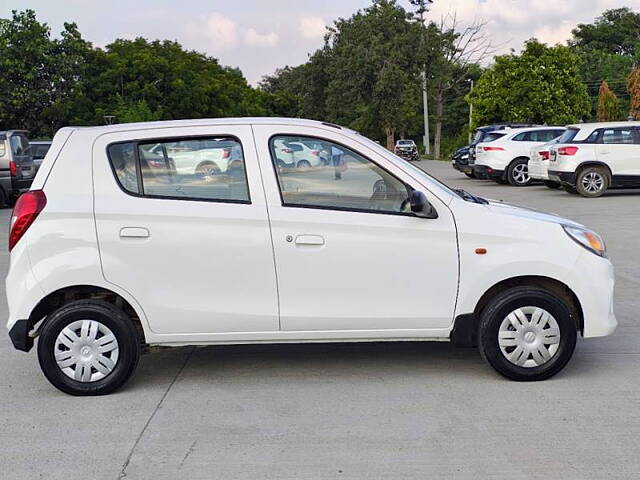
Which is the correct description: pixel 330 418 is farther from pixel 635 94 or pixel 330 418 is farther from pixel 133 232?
pixel 635 94

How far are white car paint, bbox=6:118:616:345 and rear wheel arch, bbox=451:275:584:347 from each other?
67mm

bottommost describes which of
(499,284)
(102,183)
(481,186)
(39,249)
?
(481,186)

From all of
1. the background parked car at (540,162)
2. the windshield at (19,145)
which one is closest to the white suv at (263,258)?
the background parked car at (540,162)

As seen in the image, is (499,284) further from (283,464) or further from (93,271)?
(93,271)

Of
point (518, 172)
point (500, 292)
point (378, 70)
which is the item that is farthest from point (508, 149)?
point (378, 70)

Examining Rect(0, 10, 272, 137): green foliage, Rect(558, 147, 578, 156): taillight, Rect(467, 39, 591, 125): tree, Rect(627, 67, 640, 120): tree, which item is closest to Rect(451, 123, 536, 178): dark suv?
Rect(558, 147, 578, 156): taillight

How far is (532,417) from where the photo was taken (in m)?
4.82

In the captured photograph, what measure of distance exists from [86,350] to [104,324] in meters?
0.21

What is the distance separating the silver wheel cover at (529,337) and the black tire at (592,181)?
14542 millimetres

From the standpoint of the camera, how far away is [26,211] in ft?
17.3

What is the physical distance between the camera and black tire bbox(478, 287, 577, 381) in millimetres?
5324

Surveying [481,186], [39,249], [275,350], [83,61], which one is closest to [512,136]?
[481,186]

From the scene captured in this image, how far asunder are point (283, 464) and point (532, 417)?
1557 mm

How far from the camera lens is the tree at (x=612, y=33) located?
78.4 meters
